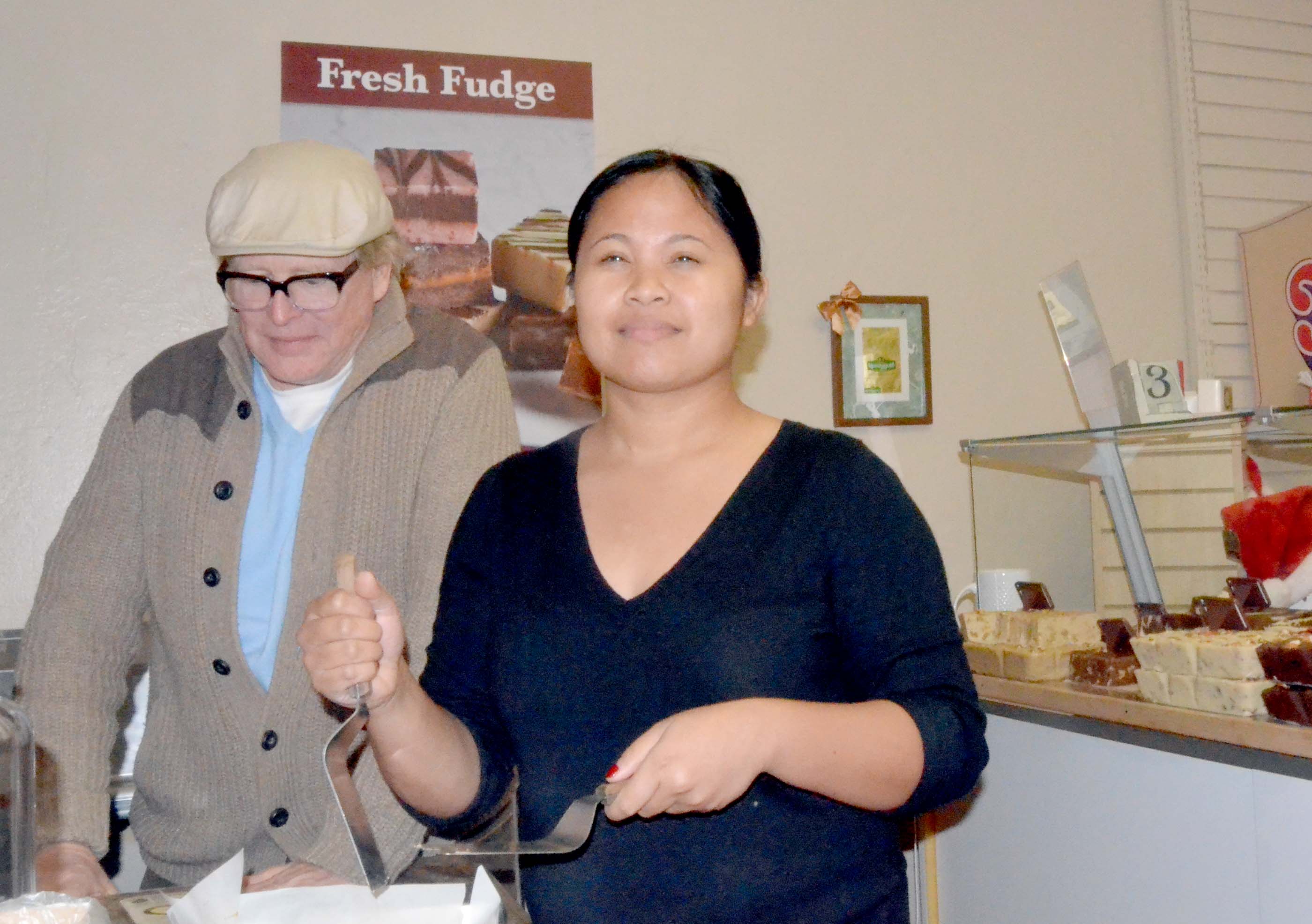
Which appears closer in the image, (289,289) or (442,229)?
(289,289)

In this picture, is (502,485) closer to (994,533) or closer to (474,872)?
(474,872)

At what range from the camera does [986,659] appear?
219 cm

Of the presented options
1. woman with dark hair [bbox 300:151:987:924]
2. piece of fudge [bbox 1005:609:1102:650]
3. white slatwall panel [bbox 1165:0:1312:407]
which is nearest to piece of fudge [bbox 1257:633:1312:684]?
piece of fudge [bbox 1005:609:1102:650]

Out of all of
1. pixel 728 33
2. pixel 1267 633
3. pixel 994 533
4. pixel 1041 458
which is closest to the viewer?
pixel 1267 633

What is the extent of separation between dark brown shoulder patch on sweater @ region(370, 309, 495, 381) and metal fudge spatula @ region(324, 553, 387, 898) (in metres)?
0.64

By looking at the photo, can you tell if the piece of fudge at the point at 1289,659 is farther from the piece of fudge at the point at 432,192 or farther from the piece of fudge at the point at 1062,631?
the piece of fudge at the point at 432,192

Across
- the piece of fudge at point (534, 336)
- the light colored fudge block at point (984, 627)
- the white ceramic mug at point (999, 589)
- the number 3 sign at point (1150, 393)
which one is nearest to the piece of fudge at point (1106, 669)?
the light colored fudge block at point (984, 627)

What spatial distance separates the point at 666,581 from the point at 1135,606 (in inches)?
50.9

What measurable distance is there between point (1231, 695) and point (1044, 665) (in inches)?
17.8

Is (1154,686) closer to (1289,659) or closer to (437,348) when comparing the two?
(1289,659)

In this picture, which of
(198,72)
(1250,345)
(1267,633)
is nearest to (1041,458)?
(1267,633)

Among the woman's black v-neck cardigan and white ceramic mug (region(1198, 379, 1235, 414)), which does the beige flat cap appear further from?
white ceramic mug (region(1198, 379, 1235, 414))

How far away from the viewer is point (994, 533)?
2.54 metres

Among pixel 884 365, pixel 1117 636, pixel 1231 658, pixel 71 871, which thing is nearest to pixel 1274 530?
pixel 1117 636
